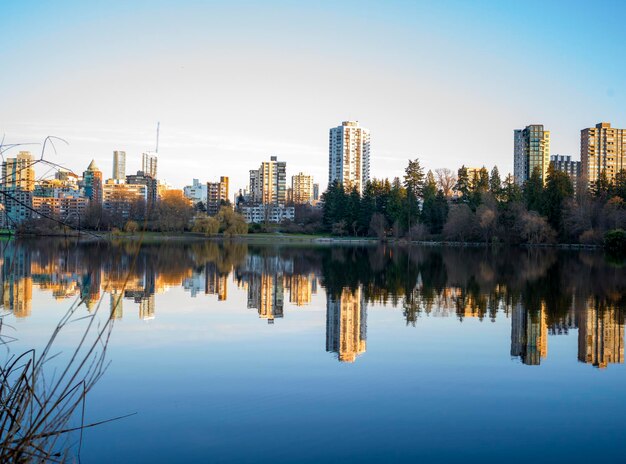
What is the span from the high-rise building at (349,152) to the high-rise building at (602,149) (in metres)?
60.9

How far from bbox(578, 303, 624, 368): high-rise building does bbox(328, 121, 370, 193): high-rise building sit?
6119 inches

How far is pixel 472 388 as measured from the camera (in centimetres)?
895

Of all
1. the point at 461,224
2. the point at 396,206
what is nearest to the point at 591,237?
the point at 461,224

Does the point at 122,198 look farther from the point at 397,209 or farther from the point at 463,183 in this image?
the point at 463,183

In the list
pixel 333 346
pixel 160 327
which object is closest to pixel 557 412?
pixel 333 346

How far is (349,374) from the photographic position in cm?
958

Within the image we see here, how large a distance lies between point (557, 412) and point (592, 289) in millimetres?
16170

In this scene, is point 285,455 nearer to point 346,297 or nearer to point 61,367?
point 61,367

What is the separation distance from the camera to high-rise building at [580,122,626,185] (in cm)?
13638

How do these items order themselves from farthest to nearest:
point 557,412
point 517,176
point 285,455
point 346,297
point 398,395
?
1. point 517,176
2. point 346,297
3. point 398,395
4. point 557,412
5. point 285,455

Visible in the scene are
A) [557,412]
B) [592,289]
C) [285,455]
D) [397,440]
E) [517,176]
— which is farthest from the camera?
[517,176]

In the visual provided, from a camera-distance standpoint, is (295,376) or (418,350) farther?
(418,350)

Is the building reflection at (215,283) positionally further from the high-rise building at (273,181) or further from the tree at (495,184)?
the high-rise building at (273,181)

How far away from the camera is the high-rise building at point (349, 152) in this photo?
566 feet
